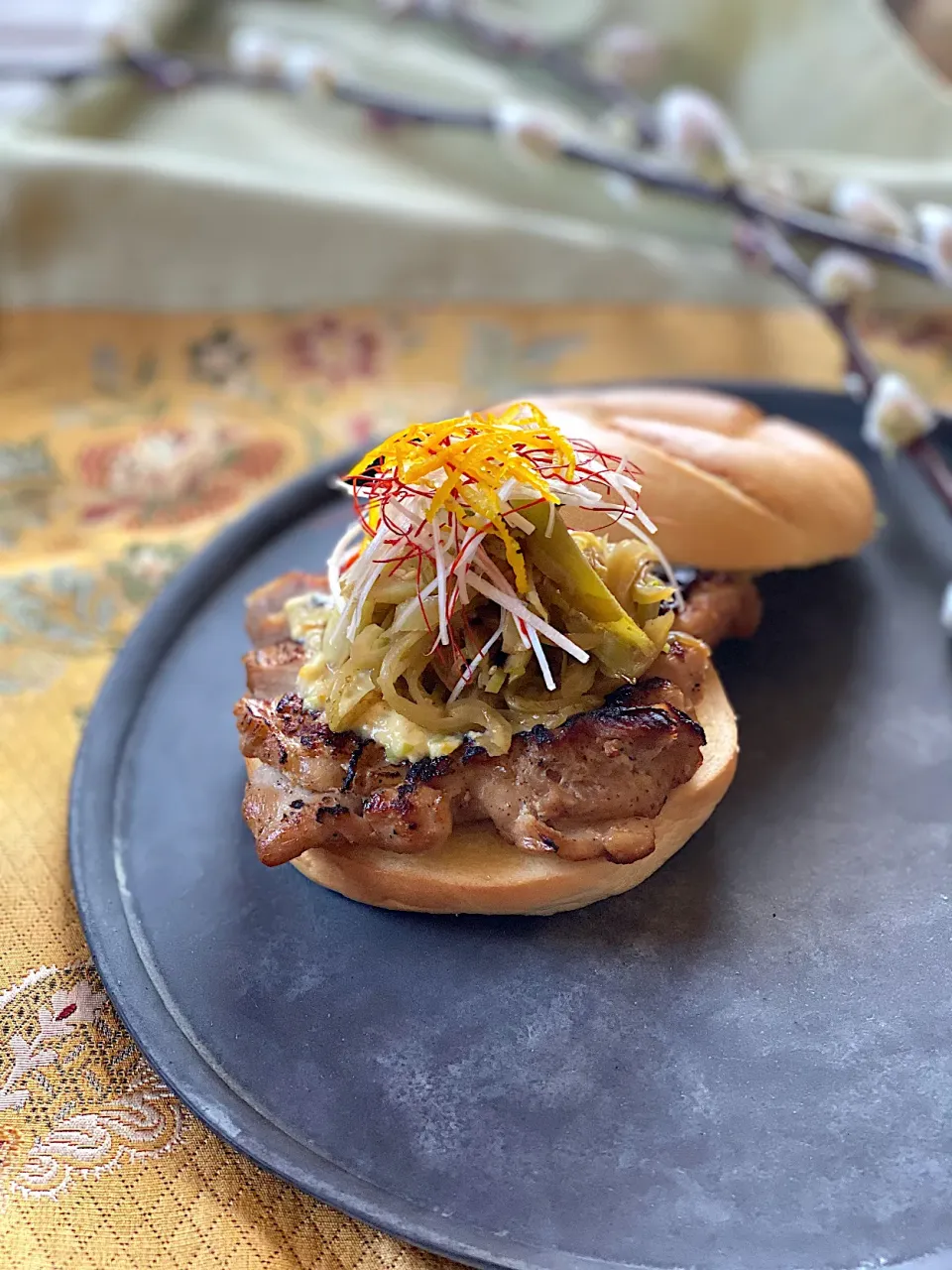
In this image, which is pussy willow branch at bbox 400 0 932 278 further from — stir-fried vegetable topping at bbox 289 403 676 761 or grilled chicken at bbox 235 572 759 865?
grilled chicken at bbox 235 572 759 865

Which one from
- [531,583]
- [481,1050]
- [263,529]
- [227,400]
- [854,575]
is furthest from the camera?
[227,400]

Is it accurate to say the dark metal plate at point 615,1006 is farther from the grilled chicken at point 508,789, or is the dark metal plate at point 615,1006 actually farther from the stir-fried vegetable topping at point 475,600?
the stir-fried vegetable topping at point 475,600

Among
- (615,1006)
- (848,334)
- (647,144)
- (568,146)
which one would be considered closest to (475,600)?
(615,1006)

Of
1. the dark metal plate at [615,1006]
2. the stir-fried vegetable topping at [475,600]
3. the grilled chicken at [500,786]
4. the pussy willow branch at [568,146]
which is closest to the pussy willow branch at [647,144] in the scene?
the pussy willow branch at [568,146]

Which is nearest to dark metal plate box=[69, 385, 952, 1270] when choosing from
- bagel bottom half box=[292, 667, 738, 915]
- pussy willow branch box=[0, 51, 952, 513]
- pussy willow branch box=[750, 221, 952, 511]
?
bagel bottom half box=[292, 667, 738, 915]

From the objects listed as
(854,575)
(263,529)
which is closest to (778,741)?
(854,575)

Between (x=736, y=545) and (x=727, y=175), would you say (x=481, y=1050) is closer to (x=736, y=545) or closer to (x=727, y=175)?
(x=736, y=545)

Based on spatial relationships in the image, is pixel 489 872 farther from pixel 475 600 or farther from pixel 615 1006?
pixel 475 600
